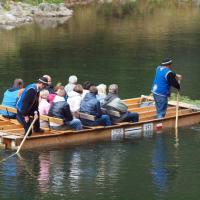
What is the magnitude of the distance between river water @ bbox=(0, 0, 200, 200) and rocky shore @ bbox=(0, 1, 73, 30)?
5.45 ft

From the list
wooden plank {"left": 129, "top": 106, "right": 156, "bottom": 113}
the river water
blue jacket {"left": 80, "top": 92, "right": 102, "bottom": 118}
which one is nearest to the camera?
the river water

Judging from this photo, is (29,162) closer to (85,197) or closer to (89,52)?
(85,197)

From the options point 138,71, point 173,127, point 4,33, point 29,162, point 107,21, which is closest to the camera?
point 29,162

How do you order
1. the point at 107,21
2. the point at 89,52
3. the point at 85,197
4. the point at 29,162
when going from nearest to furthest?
the point at 85,197 < the point at 29,162 < the point at 89,52 < the point at 107,21

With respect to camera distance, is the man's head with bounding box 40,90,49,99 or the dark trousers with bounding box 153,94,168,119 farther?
the dark trousers with bounding box 153,94,168,119

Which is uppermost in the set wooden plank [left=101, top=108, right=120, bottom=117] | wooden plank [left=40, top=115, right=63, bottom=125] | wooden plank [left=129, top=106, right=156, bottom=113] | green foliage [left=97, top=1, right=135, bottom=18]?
wooden plank [left=40, top=115, right=63, bottom=125]

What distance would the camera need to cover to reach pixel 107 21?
63.5m

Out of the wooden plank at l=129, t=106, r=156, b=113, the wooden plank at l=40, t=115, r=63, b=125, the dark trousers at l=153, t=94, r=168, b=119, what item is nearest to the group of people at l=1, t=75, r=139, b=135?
the wooden plank at l=40, t=115, r=63, b=125

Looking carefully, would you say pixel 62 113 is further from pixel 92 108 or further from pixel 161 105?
pixel 161 105

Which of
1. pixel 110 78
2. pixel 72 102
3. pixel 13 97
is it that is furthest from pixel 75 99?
pixel 110 78

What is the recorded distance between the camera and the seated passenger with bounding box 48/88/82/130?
1950cm

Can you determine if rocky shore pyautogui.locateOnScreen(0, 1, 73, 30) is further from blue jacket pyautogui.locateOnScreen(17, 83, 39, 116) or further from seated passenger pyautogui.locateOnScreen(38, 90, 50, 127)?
blue jacket pyautogui.locateOnScreen(17, 83, 39, 116)

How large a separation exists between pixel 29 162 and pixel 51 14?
5066cm

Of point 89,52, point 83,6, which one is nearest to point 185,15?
point 83,6
